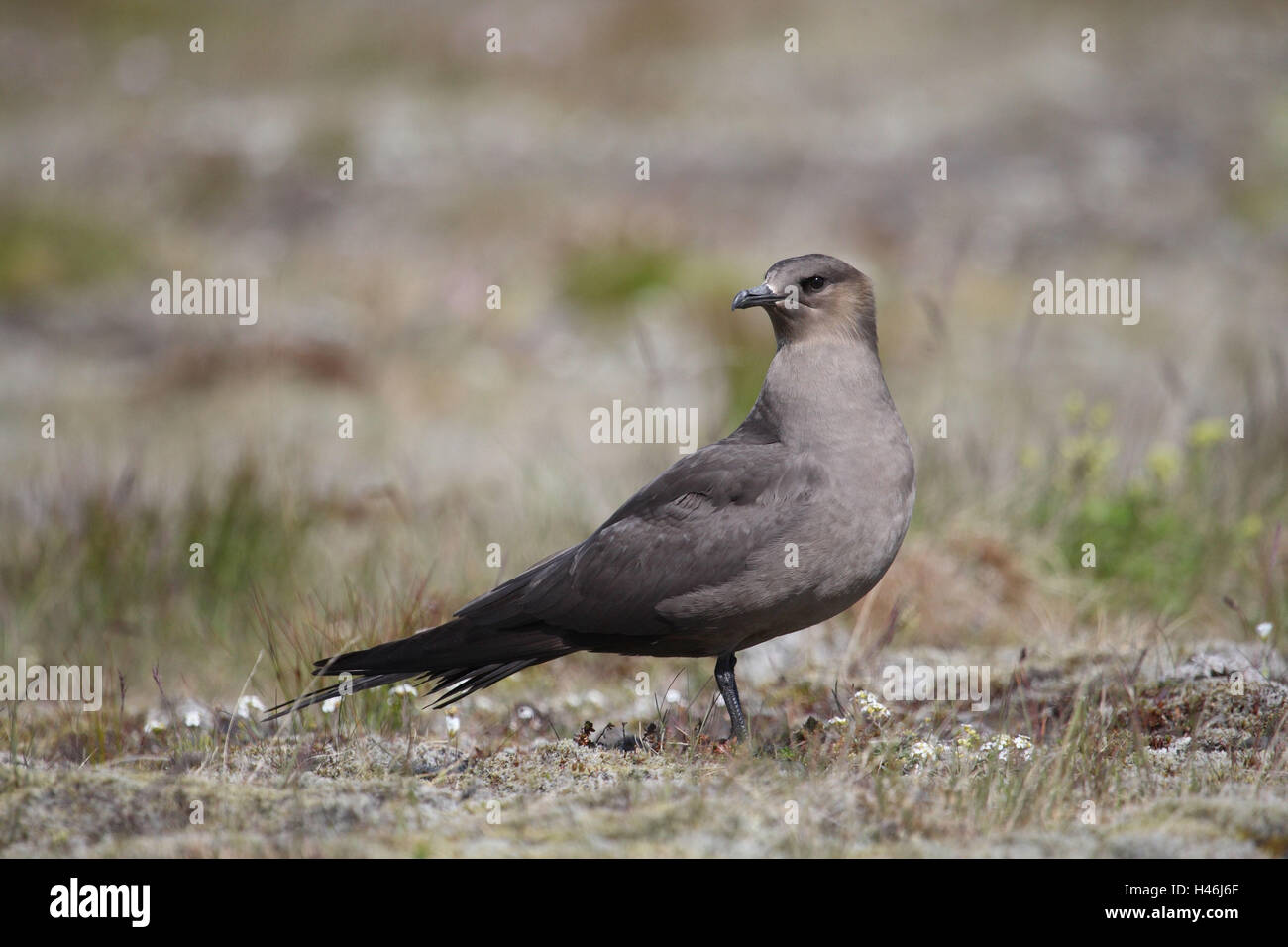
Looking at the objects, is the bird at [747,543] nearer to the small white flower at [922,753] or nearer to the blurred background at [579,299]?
the small white flower at [922,753]

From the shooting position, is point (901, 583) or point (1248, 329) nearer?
point (901, 583)

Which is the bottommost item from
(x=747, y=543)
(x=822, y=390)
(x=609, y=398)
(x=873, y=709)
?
(x=873, y=709)

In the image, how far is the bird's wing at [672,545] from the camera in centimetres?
387

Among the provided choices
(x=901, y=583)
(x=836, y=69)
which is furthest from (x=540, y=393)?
(x=836, y=69)

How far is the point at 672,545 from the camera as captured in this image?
3984mm

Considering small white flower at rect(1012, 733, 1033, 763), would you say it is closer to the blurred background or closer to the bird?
the bird

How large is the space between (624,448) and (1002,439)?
2.31 m

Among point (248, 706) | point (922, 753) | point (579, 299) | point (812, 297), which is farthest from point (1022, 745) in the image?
point (579, 299)

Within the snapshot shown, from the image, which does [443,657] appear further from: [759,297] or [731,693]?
[759,297]

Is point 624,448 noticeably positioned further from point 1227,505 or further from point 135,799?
point 135,799

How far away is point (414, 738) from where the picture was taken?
4.05 metres

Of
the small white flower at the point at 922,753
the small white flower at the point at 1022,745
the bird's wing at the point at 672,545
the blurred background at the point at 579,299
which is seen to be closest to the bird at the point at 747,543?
the bird's wing at the point at 672,545

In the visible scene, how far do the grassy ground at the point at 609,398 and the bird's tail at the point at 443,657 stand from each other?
0.60 feet

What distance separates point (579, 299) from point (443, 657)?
8.53 metres
